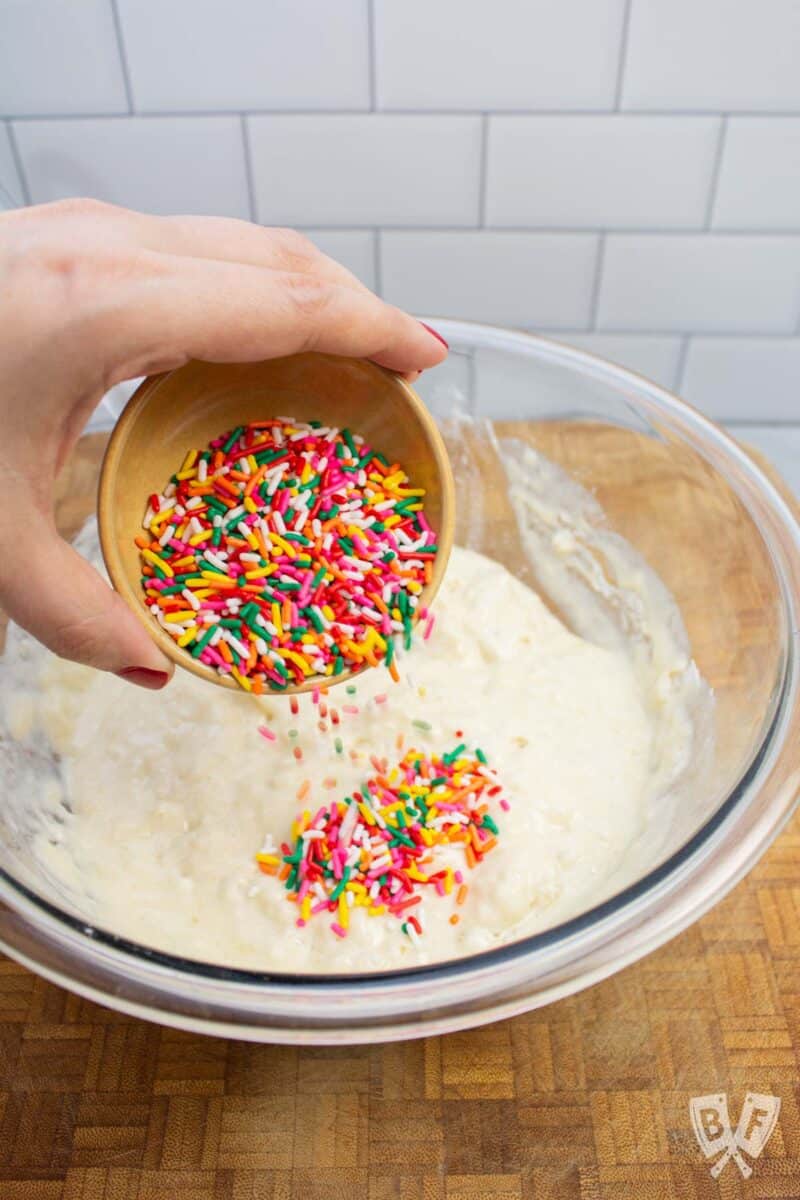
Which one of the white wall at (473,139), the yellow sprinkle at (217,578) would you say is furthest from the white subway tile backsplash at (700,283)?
the yellow sprinkle at (217,578)

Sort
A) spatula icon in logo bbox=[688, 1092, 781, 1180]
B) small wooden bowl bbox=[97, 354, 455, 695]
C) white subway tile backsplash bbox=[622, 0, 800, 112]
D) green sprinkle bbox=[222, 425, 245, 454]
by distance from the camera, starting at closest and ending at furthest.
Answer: spatula icon in logo bbox=[688, 1092, 781, 1180]
small wooden bowl bbox=[97, 354, 455, 695]
green sprinkle bbox=[222, 425, 245, 454]
white subway tile backsplash bbox=[622, 0, 800, 112]

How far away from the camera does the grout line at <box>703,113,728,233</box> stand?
71.9 inches

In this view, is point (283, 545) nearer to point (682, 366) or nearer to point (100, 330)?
point (100, 330)

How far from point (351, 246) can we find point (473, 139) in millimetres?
304

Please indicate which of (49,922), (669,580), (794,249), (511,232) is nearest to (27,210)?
(49,922)

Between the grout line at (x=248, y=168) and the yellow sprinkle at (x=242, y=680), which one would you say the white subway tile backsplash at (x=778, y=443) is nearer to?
the grout line at (x=248, y=168)

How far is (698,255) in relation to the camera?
198 centimetres

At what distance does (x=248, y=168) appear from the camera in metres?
1.89

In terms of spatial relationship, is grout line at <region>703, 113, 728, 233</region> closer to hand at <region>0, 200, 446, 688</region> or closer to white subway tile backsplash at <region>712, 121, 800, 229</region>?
white subway tile backsplash at <region>712, 121, 800, 229</region>

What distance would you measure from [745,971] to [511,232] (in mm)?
1387

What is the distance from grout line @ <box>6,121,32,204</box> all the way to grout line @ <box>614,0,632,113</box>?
1076 mm

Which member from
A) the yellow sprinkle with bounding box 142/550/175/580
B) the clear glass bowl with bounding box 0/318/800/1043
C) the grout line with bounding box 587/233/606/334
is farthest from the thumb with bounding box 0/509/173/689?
the grout line with bounding box 587/233/606/334

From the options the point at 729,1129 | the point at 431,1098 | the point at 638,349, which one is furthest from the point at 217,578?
the point at 638,349

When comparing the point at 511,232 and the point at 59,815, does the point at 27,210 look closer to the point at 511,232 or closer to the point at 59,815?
the point at 59,815
